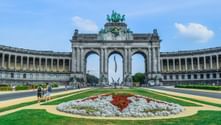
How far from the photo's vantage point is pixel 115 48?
13800 cm

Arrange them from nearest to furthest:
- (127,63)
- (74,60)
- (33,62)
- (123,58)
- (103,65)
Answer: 1. (33,62)
2. (103,65)
3. (74,60)
4. (127,63)
5. (123,58)

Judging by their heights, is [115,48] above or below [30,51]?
above

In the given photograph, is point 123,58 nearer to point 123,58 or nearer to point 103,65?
point 123,58

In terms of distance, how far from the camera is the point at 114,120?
16938 millimetres

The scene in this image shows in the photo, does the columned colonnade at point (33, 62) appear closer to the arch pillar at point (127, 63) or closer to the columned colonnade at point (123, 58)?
the columned colonnade at point (123, 58)

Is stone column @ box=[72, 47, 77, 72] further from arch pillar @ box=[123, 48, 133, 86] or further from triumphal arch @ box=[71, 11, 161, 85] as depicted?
arch pillar @ box=[123, 48, 133, 86]

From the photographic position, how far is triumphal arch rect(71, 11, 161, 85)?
446 feet

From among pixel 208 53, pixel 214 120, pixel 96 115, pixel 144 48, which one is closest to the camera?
pixel 214 120

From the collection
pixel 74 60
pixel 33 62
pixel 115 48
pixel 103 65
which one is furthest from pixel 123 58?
pixel 33 62

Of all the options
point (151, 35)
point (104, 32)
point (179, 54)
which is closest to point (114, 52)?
point (104, 32)

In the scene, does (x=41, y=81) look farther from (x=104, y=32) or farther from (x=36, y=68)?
(x=104, y=32)

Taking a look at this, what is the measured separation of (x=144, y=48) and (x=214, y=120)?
122522 mm

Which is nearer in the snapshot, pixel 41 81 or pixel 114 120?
pixel 114 120

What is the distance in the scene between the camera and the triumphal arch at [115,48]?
13588cm
